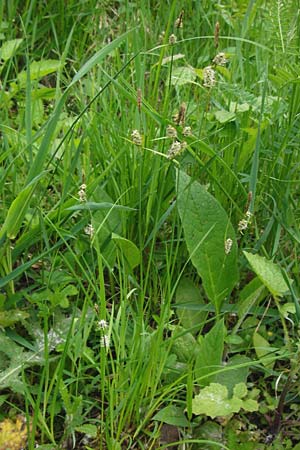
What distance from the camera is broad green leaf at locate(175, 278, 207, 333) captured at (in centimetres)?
173

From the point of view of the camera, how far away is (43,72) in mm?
2338

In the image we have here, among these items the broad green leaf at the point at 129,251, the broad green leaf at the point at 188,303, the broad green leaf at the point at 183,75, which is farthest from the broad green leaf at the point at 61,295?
the broad green leaf at the point at 183,75

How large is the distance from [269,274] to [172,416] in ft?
1.23

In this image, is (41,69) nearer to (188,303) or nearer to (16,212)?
(16,212)

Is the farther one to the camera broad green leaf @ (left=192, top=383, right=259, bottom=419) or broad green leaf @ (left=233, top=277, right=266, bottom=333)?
broad green leaf @ (left=233, top=277, right=266, bottom=333)

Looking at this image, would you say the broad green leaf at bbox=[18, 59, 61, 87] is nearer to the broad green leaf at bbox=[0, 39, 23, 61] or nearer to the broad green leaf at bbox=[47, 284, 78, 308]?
the broad green leaf at bbox=[0, 39, 23, 61]

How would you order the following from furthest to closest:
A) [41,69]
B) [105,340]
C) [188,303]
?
[41,69]
[188,303]
[105,340]

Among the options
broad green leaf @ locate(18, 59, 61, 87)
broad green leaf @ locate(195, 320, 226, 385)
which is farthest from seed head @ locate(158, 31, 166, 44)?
broad green leaf @ locate(195, 320, 226, 385)

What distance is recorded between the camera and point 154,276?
1.77 meters

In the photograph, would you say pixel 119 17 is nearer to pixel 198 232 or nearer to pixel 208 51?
pixel 208 51

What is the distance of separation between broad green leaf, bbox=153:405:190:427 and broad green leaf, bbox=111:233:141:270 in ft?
1.20

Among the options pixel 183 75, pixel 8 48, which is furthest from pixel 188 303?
pixel 8 48

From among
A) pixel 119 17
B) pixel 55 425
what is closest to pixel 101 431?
pixel 55 425

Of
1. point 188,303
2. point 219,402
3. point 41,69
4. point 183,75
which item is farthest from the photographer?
point 41,69
